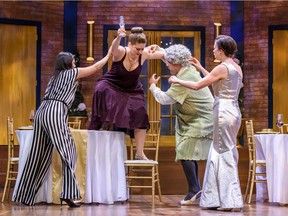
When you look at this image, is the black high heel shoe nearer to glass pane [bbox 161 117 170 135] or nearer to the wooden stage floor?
the wooden stage floor

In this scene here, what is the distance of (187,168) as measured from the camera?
6523 millimetres

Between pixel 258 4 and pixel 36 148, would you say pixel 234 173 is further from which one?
pixel 258 4

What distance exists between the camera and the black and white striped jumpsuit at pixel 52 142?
605 centimetres

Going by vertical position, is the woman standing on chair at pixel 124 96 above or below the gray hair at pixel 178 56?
below

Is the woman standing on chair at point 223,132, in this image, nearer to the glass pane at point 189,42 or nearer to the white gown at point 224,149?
the white gown at point 224,149

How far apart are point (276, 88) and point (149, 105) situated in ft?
7.64

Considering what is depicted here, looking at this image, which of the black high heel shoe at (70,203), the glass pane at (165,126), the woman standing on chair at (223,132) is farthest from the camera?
the glass pane at (165,126)

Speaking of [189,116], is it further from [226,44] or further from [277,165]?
[277,165]

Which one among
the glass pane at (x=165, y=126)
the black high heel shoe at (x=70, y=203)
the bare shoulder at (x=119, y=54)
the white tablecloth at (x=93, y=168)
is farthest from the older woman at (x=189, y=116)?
the glass pane at (x=165, y=126)

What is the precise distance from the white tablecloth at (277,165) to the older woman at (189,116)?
2.76ft

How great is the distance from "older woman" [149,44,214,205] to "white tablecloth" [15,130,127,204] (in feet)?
2.01

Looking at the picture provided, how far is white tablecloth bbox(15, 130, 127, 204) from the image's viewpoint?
6.43 m

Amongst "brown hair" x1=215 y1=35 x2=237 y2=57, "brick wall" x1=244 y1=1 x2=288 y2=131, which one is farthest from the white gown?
"brick wall" x1=244 y1=1 x2=288 y2=131

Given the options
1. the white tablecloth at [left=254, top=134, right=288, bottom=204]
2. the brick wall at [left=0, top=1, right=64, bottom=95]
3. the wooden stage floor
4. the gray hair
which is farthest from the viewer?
the brick wall at [left=0, top=1, right=64, bottom=95]
